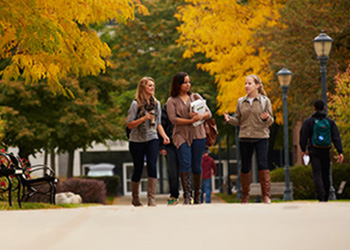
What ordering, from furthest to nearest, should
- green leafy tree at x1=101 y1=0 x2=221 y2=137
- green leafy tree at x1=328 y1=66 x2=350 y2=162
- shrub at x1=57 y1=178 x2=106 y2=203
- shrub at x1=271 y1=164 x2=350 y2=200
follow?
1. green leafy tree at x1=101 y1=0 x2=221 y2=137
2. shrub at x1=57 y1=178 x2=106 y2=203
3. shrub at x1=271 y1=164 x2=350 y2=200
4. green leafy tree at x1=328 y1=66 x2=350 y2=162

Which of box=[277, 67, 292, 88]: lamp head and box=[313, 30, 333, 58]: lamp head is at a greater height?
box=[313, 30, 333, 58]: lamp head

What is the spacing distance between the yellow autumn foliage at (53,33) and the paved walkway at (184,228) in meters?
7.52

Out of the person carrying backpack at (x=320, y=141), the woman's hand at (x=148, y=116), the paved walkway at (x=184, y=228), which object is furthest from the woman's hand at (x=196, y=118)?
the paved walkway at (x=184, y=228)

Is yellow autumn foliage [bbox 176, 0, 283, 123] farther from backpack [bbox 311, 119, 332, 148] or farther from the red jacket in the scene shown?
backpack [bbox 311, 119, 332, 148]

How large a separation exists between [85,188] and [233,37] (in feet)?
23.9

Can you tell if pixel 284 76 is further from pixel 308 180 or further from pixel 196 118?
pixel 196 118

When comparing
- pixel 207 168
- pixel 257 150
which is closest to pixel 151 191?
pixel 257 150

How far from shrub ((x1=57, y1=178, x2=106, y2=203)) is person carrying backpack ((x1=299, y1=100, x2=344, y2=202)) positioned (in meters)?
14.6

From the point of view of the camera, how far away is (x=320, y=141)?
489 inches

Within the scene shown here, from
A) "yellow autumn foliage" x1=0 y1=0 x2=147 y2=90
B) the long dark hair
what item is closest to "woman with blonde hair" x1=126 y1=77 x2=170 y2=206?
the long dark hair

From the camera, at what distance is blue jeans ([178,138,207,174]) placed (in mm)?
9977

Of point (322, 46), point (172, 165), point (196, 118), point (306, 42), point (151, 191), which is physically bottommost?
point (151, 191)

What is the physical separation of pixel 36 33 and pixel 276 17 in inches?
649

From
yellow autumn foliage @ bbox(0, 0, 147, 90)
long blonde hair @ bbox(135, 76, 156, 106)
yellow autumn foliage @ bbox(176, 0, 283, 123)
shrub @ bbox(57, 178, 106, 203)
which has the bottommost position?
shrub @ bbox(57, 178, 106, 203)
